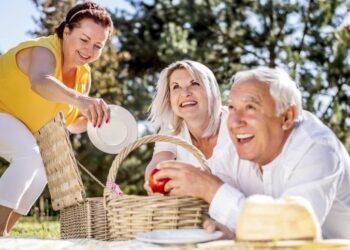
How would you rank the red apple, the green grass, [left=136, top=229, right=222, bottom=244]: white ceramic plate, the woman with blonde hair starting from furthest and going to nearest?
the green grass → the woman with blonde hair → the red apple → [left=136, top=229, right=222, bottom=244]: white ceramic plate

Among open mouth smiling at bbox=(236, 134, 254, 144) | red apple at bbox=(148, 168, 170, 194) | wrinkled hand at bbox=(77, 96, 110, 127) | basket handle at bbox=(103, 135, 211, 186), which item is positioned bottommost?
red apple at bbox=(148, 168, 170, 194)

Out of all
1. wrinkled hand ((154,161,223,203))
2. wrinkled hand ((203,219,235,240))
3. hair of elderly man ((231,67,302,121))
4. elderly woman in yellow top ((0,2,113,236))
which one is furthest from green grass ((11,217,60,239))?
hair of elderly man ((231,67,302,121))

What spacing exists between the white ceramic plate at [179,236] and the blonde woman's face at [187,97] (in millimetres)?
1169

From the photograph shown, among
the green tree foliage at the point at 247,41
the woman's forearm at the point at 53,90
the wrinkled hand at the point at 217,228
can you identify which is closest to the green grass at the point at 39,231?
the woman's forearm at the point at 53,90

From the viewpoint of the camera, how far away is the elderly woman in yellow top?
329 cm

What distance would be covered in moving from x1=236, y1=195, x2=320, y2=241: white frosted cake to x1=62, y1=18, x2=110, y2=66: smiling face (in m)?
1.87

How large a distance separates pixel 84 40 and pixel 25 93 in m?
0.43

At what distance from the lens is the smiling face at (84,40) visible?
3.55 m

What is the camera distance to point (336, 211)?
2520mm

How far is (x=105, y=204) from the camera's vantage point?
2783 mm

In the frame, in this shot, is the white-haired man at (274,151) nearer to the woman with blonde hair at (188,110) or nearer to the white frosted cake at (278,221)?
the white frosted cake at (278,221)

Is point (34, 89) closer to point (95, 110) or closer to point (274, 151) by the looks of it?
point (95, 110)

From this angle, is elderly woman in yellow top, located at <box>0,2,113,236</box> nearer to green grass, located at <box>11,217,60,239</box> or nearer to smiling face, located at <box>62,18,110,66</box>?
smiling face, located at <box>62,18,110,66</box>

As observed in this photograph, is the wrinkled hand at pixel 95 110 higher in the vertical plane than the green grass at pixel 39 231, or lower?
higher
